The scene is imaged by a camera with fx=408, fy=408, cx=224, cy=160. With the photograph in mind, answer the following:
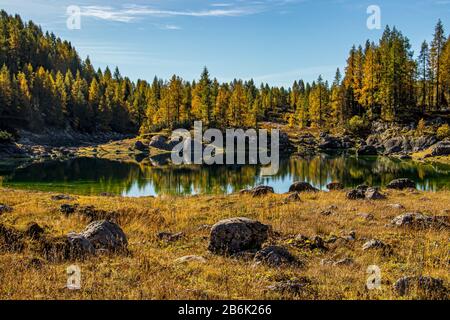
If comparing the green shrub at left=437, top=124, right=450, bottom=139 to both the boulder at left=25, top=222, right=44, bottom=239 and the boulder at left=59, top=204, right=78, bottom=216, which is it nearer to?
the boulder at left=59, top=204, right=78, bottom=216

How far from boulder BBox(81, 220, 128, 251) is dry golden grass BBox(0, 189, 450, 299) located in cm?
52

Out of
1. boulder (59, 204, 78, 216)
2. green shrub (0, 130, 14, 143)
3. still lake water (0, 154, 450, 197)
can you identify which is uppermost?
green shrub (0, 130, 14, 143)

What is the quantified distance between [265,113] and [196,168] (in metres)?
97.2

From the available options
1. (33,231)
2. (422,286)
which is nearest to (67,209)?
(33,231)

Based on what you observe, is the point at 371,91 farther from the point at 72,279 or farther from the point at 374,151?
the point at 72,279

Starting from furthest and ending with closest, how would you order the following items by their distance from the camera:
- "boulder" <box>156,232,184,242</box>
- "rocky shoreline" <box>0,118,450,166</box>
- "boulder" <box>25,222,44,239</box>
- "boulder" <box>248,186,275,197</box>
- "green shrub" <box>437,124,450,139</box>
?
"rocky shoreline" <box>0,118,450,166</box>, "green shrub" <box>437,124,450,139</box>, "boulder" <box>248,186,275,197</box>, "boulder" <box>156,232,184,242</box>, "boulder" <box>25,222,44,239</box>

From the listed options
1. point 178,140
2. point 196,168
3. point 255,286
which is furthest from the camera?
point 178,140

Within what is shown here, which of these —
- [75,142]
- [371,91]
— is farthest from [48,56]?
[371,91]

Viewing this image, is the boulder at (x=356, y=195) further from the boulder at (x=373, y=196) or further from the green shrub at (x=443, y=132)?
the green shrub at (x=443, y=132)

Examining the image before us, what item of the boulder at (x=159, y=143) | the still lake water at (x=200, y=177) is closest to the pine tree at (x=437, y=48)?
the still lake water at (x=200, y=177)

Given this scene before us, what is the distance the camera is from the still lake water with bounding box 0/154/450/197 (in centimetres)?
4400

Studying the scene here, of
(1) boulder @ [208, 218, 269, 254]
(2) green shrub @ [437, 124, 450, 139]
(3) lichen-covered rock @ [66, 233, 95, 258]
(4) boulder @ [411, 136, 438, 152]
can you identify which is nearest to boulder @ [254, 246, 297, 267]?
(1) boulder @ [208, 218, 269, 254]

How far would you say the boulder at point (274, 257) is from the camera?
11.5 meters

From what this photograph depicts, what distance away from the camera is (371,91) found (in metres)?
107
